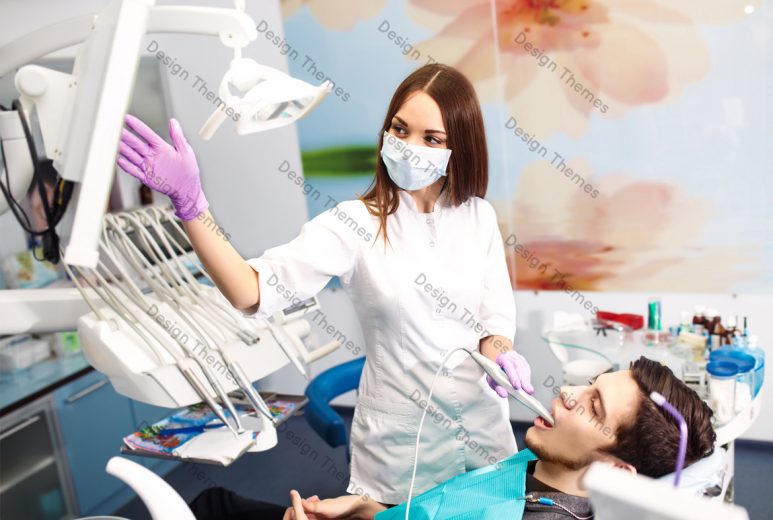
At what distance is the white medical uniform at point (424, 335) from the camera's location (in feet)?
5.15

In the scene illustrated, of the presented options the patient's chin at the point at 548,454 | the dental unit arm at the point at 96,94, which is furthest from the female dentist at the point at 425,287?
the dental unit arm at the point at 96,94

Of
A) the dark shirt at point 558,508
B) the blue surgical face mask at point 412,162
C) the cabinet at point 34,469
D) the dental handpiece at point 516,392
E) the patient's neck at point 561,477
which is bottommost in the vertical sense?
the cabinet at point 34,469

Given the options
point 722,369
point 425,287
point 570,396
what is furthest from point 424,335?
point 722,369

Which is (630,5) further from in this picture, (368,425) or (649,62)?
(368,425)

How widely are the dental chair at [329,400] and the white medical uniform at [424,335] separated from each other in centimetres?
41

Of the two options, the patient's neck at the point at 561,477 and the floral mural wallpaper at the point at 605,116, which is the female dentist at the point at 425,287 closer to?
the patient's neck at the point at 561,477

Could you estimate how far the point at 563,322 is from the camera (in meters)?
2.51

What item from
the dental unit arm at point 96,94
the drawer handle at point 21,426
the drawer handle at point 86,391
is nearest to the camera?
the dental unit arm at point 96,94

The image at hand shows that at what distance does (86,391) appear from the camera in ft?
8.64

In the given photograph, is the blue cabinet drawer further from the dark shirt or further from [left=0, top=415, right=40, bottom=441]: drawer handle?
the dark shirt

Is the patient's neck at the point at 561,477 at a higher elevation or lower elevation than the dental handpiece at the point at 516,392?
lower

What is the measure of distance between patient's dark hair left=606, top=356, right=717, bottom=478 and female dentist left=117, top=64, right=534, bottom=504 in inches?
9.4

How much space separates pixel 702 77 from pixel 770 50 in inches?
9.3

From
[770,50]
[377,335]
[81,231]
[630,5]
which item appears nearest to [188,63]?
[630,5]
